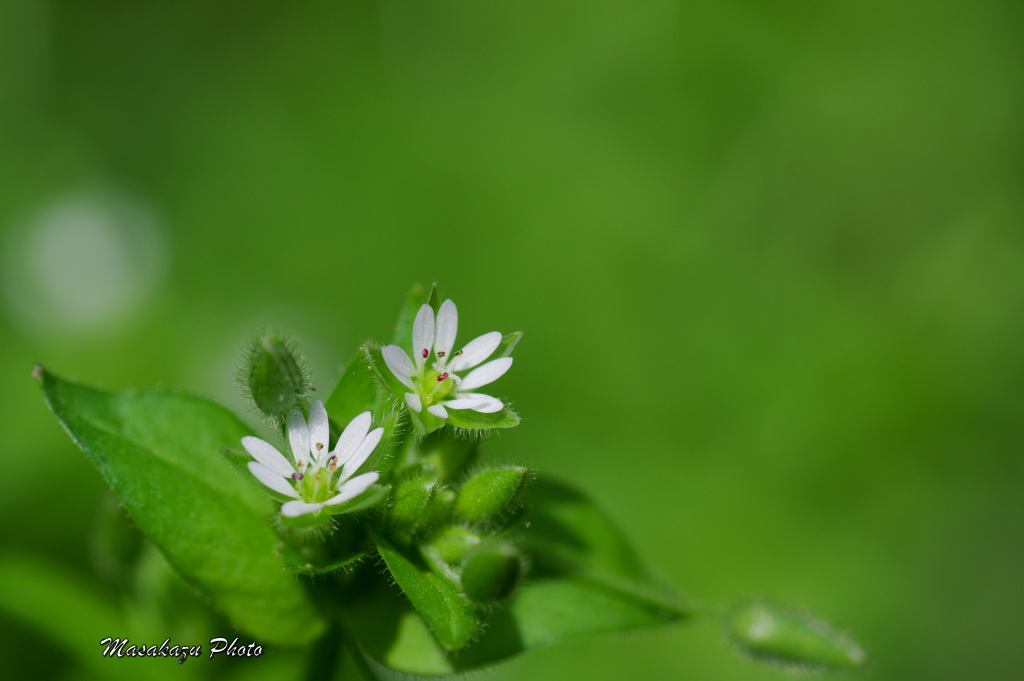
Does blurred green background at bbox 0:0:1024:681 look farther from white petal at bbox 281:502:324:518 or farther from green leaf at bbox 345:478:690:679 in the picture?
white petal at bbox 281:502:324:518

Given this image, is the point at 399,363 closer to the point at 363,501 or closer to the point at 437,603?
the point at 363,501

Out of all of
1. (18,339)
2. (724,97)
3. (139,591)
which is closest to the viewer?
(139,591)

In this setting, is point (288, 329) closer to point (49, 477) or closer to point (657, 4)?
point (49, 477)

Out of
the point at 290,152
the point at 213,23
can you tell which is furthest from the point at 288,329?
the point at 213,23

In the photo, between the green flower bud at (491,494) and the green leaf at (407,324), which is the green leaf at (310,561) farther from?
the green leaf at (407,324)

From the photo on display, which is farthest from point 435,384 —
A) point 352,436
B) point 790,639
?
point 790,639
